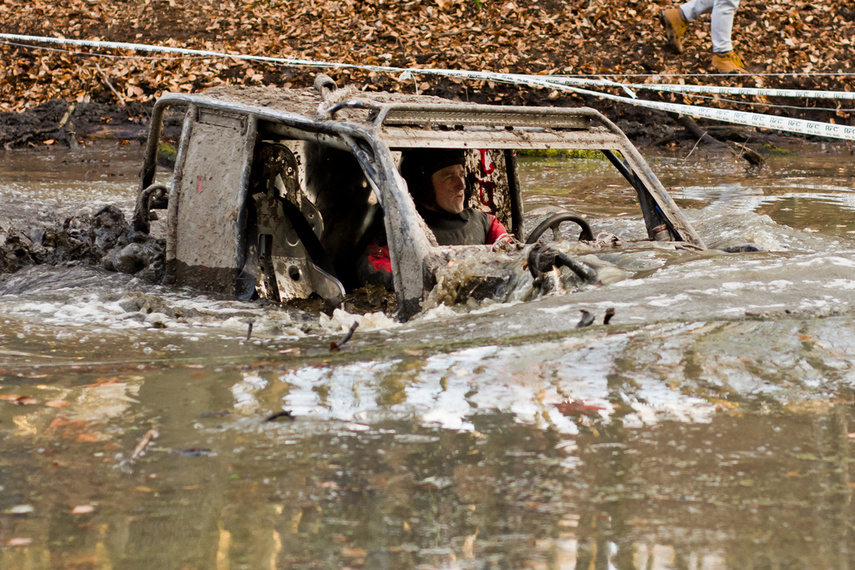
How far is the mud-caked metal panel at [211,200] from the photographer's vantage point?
4820 mm

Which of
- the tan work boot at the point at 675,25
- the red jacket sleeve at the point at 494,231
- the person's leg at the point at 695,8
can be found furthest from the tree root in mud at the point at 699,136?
the red jacket sleeve at the point at 494,231

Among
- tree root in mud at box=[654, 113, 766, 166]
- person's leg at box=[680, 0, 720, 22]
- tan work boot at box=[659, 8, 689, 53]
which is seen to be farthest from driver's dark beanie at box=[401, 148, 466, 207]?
tan work boot at box=[659, 8, 689, 53]

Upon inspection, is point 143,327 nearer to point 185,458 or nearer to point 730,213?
point 185,458

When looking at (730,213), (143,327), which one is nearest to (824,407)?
(143,327)

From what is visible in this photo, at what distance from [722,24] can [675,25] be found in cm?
86

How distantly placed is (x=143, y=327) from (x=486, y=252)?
5.18ft

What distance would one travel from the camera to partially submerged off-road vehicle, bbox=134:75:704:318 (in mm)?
4148

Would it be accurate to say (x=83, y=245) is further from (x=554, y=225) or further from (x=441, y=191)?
(x=554, y=225)

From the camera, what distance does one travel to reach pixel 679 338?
3.26m

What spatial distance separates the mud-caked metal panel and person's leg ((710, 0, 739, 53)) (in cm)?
966

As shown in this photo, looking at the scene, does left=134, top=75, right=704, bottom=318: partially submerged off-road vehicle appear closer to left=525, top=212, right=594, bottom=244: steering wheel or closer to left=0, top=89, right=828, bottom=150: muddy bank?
left=525, top=212, right=594, bottom=244: steering wheel

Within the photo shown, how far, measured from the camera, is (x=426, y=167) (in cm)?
524

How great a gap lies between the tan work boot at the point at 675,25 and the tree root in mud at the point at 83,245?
31.6 feet

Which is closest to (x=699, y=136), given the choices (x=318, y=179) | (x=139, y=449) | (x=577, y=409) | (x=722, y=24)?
(x=722, y=24)
